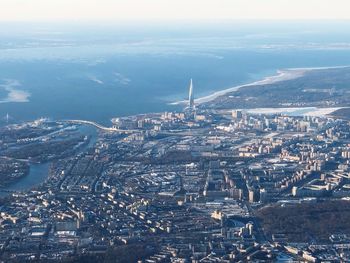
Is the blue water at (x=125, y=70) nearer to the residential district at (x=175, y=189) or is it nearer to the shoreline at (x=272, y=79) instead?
the shoreline at (x=272, y=79)

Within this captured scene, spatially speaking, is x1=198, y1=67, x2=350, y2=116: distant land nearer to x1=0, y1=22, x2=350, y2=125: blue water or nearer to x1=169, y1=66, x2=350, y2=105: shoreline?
x1=169, y1=66, x2=350, y2=105: shoreline

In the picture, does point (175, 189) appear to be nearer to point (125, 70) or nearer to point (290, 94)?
point (290, 94)

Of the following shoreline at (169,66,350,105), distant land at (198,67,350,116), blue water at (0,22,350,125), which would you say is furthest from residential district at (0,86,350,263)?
shoreline at (169,66,350,105)

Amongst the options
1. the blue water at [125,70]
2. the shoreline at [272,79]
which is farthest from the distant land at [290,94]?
the blue water at [125,70]

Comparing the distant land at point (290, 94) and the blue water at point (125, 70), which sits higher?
the distant land at point (290, 94)

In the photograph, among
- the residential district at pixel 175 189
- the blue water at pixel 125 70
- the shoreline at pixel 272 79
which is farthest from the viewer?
the shoreline at pixel 272 79

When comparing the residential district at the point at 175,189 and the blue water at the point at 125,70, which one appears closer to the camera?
the residential district at the point at 175,189
